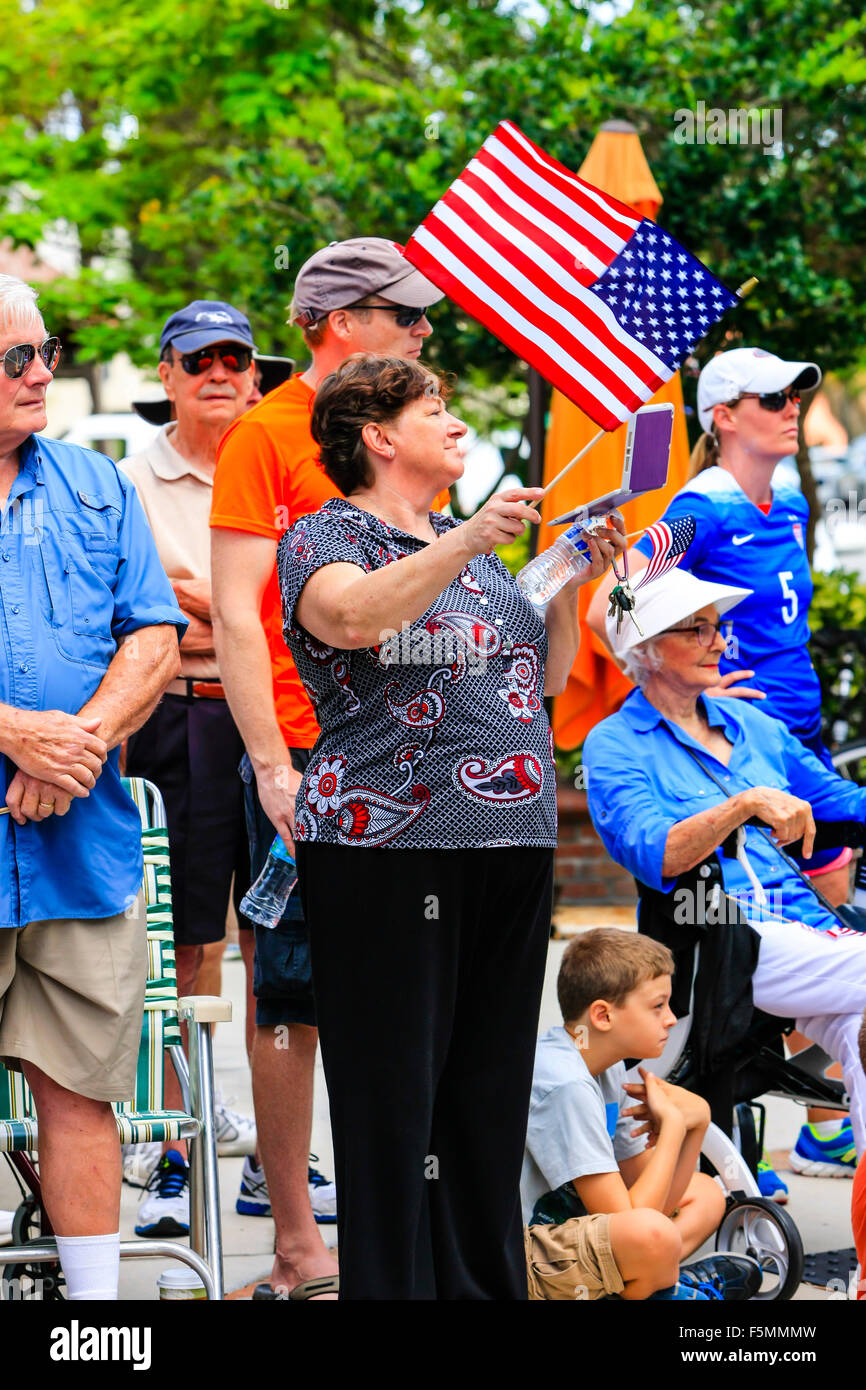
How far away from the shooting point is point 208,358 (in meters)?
4.82

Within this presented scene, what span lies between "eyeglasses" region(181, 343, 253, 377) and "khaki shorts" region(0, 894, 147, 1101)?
2.17m

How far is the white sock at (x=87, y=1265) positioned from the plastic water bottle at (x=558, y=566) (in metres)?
1.37

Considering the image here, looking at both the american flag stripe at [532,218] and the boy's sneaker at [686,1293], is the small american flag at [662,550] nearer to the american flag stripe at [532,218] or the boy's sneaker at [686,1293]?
the american flag stripe at [532,218]

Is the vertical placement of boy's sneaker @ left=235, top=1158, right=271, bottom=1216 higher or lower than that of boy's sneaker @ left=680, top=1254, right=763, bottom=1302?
higher

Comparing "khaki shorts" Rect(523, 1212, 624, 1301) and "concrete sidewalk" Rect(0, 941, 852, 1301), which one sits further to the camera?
"concrete sidewalk" Rect(0, 941, 852, 1301)

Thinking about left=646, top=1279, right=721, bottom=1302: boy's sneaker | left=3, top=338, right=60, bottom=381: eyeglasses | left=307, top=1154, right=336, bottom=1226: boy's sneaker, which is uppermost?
left=3, top=338, right=60, bottom=381: eyeglasses

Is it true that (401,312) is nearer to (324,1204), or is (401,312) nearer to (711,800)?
(711,800)

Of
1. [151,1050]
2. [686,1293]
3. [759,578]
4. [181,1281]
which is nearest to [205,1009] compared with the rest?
[151,1050]

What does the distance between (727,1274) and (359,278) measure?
7.49 feet

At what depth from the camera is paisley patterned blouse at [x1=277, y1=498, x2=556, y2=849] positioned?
9.60ft

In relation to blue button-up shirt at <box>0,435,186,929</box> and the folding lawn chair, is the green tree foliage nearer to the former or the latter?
the folding lawn chair

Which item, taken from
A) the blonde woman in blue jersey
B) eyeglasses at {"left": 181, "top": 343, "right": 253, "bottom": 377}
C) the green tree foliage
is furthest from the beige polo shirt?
the green tree foliage

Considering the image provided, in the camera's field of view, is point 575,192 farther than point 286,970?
No
